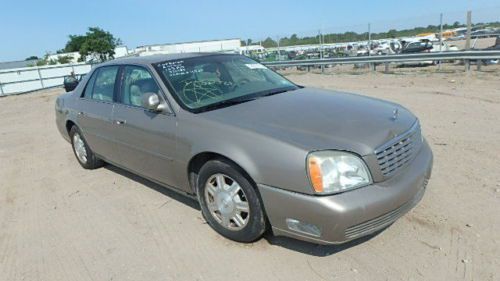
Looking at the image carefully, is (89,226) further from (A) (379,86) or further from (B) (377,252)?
(A) (379,86)

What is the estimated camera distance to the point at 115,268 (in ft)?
10.1

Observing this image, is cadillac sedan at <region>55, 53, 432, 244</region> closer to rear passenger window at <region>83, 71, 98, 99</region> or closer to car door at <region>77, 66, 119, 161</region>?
car door at <region>77, 66, 119, 161</region>

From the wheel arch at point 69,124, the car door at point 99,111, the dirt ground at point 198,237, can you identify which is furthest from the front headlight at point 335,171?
the wheel arch at point 69,124

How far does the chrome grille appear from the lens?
2.77 meters

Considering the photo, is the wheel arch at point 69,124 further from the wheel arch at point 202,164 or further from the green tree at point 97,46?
the green tree at point 97,46

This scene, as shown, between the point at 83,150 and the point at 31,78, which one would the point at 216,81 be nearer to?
the point at 83,150

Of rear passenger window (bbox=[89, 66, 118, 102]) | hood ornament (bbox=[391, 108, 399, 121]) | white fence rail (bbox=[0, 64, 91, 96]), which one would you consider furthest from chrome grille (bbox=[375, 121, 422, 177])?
white fence rail (bbox=[0, 64, 91, 96])

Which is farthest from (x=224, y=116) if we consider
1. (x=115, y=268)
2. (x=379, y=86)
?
(x=379, y=86)

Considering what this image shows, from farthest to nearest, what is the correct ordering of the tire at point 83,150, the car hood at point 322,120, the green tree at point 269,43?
the green tree at point 269,43 < the tire at point 83,150 < the car hood at point 322,120

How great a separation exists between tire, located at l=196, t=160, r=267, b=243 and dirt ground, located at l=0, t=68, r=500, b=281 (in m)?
0.14

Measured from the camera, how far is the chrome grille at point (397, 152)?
2.77 meters

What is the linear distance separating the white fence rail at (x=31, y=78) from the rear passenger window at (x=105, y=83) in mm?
19705

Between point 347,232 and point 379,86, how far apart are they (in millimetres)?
10184

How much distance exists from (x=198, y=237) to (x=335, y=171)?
146 centimetres
